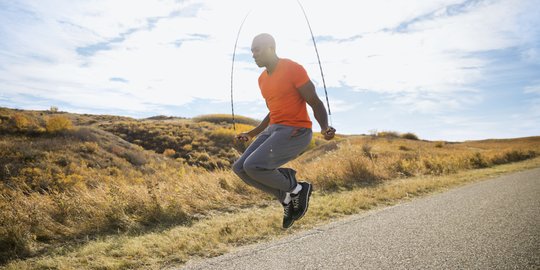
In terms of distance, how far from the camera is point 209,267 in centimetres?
483

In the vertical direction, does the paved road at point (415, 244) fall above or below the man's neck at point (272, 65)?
below

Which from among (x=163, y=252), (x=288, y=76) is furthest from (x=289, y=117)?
(x=163, y=252)

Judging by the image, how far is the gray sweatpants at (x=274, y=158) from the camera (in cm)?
405

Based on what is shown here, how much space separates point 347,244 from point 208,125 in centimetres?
5442

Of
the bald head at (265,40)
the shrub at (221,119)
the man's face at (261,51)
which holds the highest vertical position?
the shrub at (221,119)

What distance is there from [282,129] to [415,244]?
2.61 meters

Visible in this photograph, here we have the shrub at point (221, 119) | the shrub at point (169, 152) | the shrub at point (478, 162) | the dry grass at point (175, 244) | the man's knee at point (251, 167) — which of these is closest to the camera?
the man's knee at point (251, 167)

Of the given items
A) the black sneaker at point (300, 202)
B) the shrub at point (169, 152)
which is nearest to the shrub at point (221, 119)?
the shrub at point (169, 152)

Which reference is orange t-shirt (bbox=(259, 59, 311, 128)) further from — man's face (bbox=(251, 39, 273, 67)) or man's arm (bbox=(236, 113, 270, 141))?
man's arm (bbox=(236, 113, 270, 141))

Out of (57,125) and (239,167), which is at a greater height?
(57,125)

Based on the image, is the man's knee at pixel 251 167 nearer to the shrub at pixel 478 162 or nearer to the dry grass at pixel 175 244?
the dry grass at pixel 175 244

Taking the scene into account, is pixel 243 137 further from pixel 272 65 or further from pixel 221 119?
pixel 221 119

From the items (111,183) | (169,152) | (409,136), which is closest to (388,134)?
(409,136)

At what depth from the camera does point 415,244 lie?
5.19m
